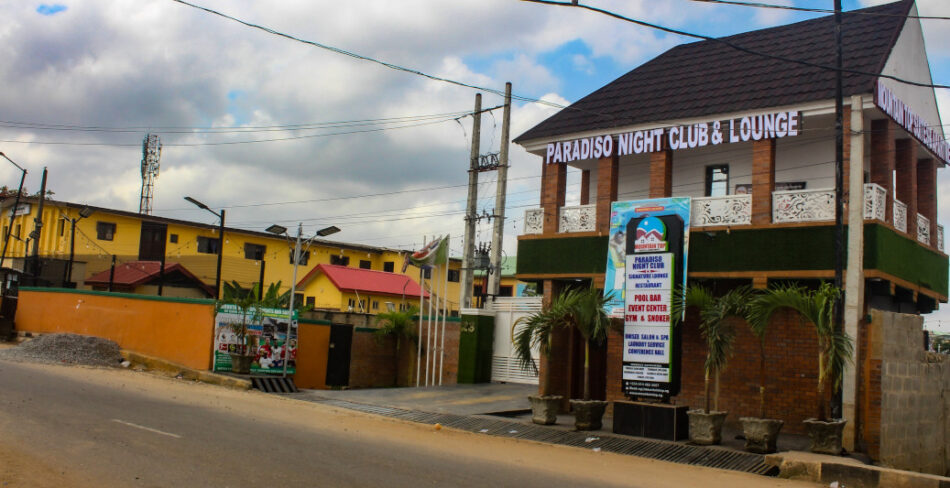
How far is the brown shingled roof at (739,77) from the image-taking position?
17.2 metres

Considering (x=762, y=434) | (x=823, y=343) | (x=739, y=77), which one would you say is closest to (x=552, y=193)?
(x=739, y=77)

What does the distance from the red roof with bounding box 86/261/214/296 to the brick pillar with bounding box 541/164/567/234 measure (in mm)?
29287

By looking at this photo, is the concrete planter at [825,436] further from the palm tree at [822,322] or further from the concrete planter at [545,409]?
the concrete planter at [545,409]

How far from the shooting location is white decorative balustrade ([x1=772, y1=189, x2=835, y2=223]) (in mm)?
16188

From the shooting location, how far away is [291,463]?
10.3 m

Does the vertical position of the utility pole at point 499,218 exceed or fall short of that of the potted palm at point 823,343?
it exceeds it

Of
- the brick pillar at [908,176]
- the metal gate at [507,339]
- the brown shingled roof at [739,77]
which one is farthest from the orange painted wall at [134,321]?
the brick pillar at [908,176]

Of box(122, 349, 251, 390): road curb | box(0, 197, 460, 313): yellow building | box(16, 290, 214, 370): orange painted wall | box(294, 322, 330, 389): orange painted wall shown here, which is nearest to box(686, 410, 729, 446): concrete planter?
box(122, 349, 251, 390): road curb

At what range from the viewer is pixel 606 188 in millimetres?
19656

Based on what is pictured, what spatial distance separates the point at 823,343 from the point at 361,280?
37.7 m

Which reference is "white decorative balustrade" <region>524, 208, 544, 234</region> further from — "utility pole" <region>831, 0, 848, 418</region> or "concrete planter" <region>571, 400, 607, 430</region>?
"utility pole" <region>831, 0, 848, 418</region>

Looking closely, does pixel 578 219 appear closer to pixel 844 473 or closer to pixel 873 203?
pixel 873 203

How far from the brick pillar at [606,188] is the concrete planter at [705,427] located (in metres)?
5.97

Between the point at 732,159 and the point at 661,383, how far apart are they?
6.32m
